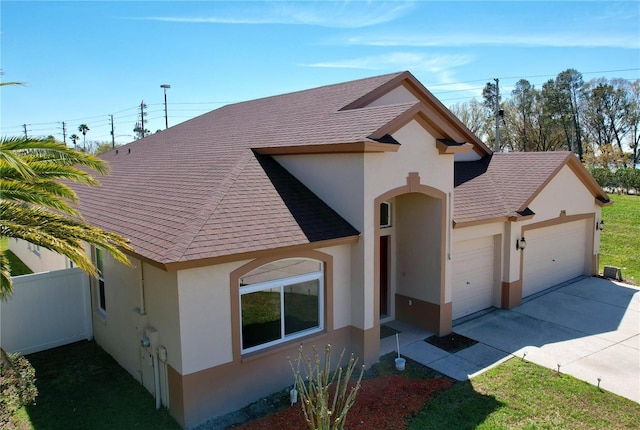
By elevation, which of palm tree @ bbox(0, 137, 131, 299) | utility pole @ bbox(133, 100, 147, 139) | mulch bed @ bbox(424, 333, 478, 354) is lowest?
mulch bed @ bbox(424, 333, 478, 354)

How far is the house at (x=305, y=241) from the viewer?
8680 millimetres

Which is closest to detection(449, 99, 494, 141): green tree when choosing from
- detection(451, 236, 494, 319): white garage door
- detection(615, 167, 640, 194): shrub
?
detection(615, 167, 640, 194): shrub

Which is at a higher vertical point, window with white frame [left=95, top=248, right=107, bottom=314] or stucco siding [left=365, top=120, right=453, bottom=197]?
stucco siding [left=365, top=120, right=453, bottom=197]

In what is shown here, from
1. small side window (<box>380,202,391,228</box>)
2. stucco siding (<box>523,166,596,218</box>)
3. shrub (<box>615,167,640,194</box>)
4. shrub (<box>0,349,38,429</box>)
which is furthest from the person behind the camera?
shrub (<box>615,167,640,194</box>)

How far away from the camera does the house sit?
28.5 ft

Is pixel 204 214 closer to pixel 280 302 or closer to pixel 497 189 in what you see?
pixel 280 302

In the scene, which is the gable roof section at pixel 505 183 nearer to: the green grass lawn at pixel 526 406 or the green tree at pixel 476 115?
the green grass lawn at pixel 526 406

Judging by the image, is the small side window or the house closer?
the house

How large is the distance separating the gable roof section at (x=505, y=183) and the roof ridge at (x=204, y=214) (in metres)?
6.38

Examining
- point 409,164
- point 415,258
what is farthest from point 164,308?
point 415,258

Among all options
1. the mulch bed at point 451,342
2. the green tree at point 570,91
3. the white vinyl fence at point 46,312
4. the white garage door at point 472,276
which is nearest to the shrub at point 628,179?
the green tree at point 570,91

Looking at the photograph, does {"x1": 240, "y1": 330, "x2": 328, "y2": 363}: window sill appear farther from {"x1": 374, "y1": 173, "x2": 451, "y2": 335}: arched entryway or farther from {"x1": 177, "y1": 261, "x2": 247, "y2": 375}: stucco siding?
{"x1": 374, "y1": 173, "x2": 451, "y2": 335}: arched entryway

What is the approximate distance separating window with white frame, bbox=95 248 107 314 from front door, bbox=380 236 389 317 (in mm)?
7816

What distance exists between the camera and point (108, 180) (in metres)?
17.7
